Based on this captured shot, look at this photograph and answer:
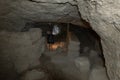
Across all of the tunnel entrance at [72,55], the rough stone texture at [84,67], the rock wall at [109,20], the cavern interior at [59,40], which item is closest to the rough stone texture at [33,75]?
the cavern interior at [59,40]

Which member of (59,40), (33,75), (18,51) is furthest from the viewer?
(59,40)

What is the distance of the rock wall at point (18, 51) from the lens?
3.64 m

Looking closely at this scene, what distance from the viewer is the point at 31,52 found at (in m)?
4.23

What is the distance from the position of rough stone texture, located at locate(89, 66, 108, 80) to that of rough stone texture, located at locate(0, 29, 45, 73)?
63.4 inches

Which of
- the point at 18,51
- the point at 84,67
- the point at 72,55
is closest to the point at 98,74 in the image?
the point at 84,67

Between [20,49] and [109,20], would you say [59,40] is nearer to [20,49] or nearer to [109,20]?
[20,49]

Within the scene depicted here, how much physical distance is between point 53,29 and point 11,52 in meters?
1.90

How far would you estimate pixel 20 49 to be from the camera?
3.91 metres

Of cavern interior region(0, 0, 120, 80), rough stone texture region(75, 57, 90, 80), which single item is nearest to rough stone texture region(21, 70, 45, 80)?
cavern interior region(0, 0, 120, 80)

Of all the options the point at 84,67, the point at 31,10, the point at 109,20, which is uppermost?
the point at 109,20

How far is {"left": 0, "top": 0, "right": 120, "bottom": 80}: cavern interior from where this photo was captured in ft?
7.30

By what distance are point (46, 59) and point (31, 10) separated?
7.20 feet

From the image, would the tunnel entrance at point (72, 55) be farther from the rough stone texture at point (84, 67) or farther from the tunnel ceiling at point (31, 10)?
the tunnel ceiling at point (31, 10)

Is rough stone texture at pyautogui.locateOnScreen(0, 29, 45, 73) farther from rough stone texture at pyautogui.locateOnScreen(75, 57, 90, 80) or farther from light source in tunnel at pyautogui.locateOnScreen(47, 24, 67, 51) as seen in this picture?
rough stone texture at pyautogui.locateOnScreen(75, 57, 90, 80)
